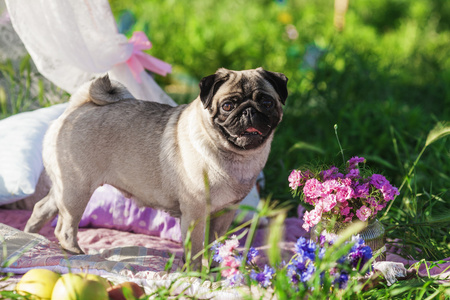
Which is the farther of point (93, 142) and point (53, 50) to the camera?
point (53, 50)

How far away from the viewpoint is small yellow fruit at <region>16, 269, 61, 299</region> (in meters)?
1.97

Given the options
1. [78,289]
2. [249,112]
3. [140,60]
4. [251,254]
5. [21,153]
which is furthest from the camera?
[140,60]

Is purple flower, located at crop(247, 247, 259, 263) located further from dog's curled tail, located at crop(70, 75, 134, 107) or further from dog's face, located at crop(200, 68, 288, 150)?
dog's curled tail, located at crop(70, 75, 134, 107)

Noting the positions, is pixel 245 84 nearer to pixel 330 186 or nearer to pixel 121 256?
pixel 330 186

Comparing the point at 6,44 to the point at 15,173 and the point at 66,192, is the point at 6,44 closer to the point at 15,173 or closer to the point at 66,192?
the point at 15,173

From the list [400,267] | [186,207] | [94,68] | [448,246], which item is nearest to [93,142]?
[186,207]

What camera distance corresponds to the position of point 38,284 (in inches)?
78.1

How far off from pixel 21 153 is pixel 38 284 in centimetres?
133

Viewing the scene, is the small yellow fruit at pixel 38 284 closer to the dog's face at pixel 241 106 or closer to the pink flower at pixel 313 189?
the dog's face at pixel 241 106

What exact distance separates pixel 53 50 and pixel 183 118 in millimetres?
1104

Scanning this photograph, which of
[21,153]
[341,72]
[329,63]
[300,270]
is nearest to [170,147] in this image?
[300,270]

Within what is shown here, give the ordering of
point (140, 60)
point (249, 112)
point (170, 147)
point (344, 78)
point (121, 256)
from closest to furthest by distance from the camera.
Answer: point (249, 112) < point (170, 147) < point (121, 256) < point (140, 60) < point (344, 78)

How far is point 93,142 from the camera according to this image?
2637mm

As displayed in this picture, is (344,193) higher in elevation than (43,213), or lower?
higher
